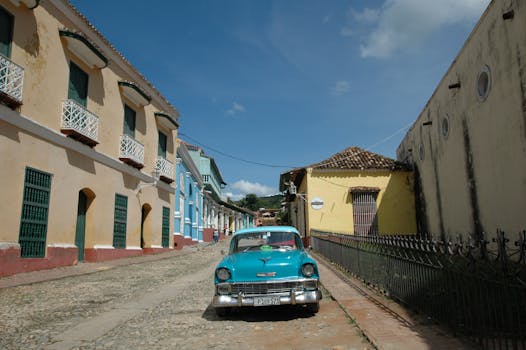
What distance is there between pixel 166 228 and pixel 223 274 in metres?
14.7

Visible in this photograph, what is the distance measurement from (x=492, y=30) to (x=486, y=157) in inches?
133

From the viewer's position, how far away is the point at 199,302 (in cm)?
737

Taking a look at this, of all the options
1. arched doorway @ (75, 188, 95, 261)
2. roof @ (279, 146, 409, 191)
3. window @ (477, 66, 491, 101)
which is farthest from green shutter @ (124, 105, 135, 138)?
window @ (477, 66, 491, 101)

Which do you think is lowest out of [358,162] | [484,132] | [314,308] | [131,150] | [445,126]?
[314,308]

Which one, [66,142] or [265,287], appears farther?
[66,142]

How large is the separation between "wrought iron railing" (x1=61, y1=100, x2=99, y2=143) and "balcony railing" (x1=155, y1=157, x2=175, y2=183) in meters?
5.16

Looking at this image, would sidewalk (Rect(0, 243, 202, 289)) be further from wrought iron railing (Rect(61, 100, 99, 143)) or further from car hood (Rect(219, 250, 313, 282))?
car hood (Rect(219, 250, 313, 282))

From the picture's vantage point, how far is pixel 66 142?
11477mm

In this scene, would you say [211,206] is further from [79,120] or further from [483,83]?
[483,83]

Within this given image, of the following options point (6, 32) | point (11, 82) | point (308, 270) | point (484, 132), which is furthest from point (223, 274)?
point (484, 132)

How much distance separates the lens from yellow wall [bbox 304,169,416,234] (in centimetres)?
1981

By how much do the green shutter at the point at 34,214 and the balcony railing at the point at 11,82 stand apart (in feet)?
5.67

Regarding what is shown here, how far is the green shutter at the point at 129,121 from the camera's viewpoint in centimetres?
1565

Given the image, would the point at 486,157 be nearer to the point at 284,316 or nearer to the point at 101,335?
the point at 284,316
